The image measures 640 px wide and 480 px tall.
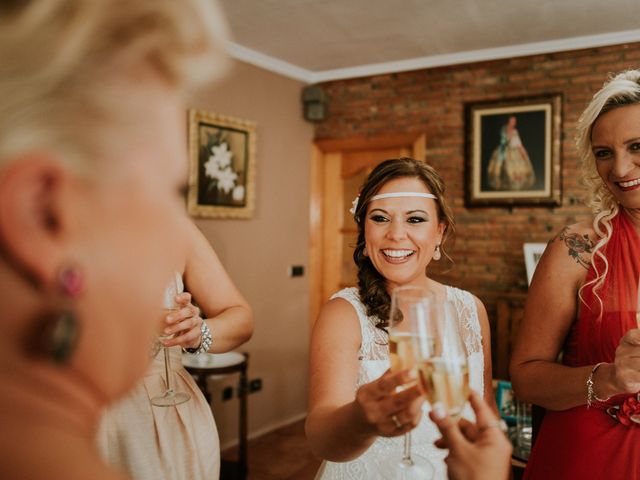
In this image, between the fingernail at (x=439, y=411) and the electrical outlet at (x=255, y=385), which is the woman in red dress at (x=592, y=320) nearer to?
the fingernail at (x=439, y=411)

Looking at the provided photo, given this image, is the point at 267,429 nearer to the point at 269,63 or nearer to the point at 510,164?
the point at 510,164

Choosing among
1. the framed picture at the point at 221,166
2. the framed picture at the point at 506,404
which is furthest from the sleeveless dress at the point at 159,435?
the framed picture at the point at 221,166

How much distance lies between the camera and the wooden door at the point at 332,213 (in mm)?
5887

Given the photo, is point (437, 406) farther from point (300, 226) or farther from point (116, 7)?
point (300, 226)

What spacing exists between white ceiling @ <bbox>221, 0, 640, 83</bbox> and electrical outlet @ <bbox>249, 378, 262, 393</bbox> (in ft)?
9.74

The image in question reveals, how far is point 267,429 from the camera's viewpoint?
5.32 m

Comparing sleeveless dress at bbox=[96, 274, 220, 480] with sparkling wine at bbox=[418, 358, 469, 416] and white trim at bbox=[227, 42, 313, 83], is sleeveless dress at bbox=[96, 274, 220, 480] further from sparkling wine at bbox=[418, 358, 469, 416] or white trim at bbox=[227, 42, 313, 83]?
white trim at bbox=[227, 42, 313, 83]

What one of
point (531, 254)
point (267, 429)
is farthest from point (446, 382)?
point (267, 429)

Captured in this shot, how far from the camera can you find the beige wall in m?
4.92

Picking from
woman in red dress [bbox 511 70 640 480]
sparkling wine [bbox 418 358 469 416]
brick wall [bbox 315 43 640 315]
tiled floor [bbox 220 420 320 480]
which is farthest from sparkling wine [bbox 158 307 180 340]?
brick wall [bbox 315 43 640 315]

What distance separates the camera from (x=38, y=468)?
45 centimetres

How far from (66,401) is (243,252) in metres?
4.61

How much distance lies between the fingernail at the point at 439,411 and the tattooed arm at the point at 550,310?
85 centimetres

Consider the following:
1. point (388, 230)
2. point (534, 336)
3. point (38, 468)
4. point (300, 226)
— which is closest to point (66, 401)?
point (38, 468)
